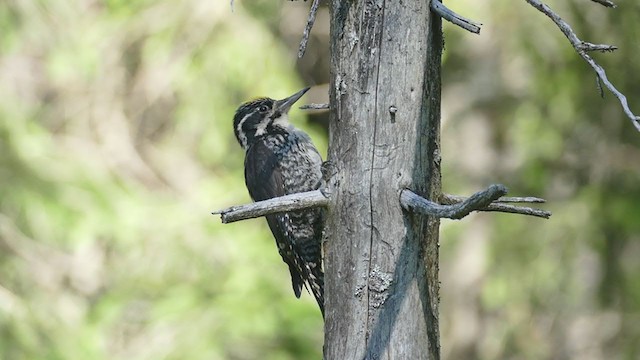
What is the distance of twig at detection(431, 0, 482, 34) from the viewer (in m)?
2.88

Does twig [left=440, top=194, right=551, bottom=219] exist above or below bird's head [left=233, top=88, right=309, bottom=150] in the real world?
below

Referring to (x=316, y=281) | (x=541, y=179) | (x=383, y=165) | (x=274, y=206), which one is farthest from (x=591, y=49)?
(x=541, y=179)

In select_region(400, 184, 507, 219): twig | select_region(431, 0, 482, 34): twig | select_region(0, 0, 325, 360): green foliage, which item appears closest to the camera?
select_region(400, 184, 507, 219): twig

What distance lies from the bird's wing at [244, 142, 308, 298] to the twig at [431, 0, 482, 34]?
219 centimetres

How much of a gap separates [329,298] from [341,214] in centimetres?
30

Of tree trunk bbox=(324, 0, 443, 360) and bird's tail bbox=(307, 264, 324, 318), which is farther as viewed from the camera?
bird's tail bbox=(307, 264, 324, 318)

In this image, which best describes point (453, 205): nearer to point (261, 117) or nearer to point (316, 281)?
point (316, 281)

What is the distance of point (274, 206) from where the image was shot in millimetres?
3055

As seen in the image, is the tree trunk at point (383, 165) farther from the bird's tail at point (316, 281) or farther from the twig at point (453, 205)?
the bird's tail at point (316, 281)

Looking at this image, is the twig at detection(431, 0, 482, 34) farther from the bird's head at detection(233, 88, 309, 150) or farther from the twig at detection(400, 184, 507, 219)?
the bird's head at detection(233, 88, 309, 150)

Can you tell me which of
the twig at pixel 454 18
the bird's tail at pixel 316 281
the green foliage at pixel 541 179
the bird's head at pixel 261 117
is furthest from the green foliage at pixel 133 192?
the twig at pixel 454 18

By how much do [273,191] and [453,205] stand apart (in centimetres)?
259

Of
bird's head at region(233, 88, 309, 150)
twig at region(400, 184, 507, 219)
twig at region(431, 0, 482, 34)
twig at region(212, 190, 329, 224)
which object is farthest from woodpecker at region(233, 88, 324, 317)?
twig at region(431, 0, 482, 34)

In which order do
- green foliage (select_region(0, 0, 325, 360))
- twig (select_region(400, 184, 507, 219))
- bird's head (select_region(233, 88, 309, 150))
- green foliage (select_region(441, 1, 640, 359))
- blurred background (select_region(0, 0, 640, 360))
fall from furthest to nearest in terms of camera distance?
green foliage (select_region(441, 1, 640, 359)) → blurred background (select_region(0, 0, 640, 360)) → green foliage (select_region(0, 0, 325, 360)) → bird's head (select_region(233, 88, 309, 150)) → twig (select_region(400, 184, 507, 219))
